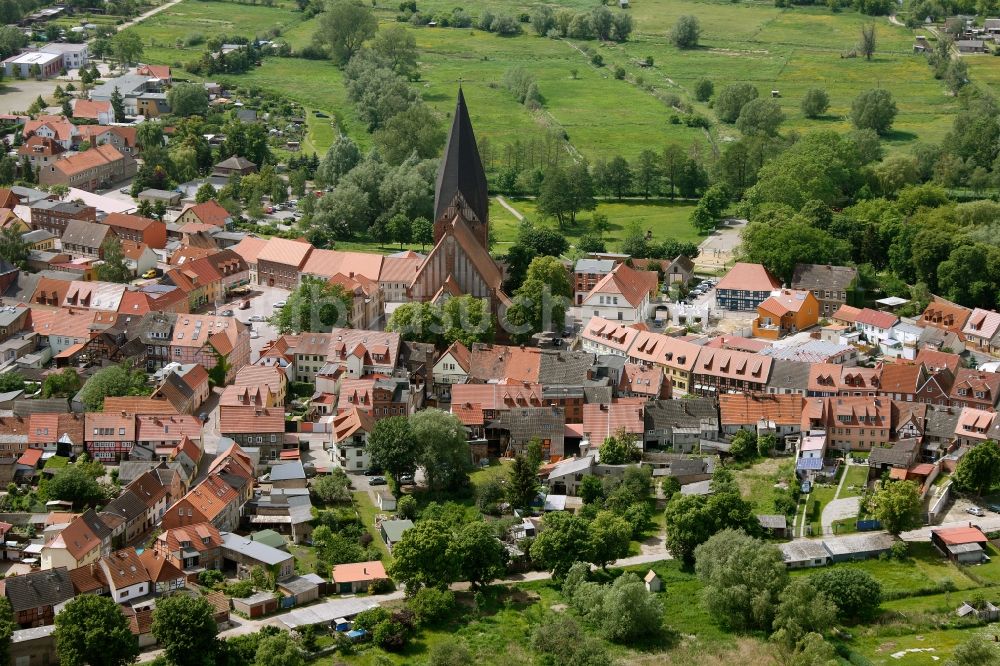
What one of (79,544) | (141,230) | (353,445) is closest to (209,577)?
(79,544)

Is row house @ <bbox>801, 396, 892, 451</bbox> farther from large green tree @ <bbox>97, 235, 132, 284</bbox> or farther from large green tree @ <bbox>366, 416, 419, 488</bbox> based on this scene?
large green tree @ <bbox>97, 235, 132, 284</bbox>

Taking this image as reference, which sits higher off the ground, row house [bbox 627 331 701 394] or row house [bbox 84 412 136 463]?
row house [bbox 627 331 701 394]

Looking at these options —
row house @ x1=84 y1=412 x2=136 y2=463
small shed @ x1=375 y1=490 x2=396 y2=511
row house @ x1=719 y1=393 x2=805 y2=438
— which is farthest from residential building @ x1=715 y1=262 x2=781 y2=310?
row house @ x1=84 y1=412 x2=136 y2=463

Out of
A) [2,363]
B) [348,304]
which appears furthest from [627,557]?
[2,363]

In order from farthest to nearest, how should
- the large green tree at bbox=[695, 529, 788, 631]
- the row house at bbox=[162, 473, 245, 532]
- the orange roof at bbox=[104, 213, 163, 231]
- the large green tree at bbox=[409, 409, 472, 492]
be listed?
the orange roof at bbox=[104, 213, 163, 231]
the large green tree at bbox=[409, 409, 472, 492]
the row house at bbox=[162, 473, 245, 532]
the large green tree at bbox=[695, 529, 788, 631]

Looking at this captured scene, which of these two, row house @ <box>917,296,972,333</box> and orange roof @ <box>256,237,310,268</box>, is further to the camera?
orange roof @ <box>256,237,310,268</box>

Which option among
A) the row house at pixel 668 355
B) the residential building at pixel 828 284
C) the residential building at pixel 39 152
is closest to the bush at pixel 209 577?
the row house at pixel 668 355
